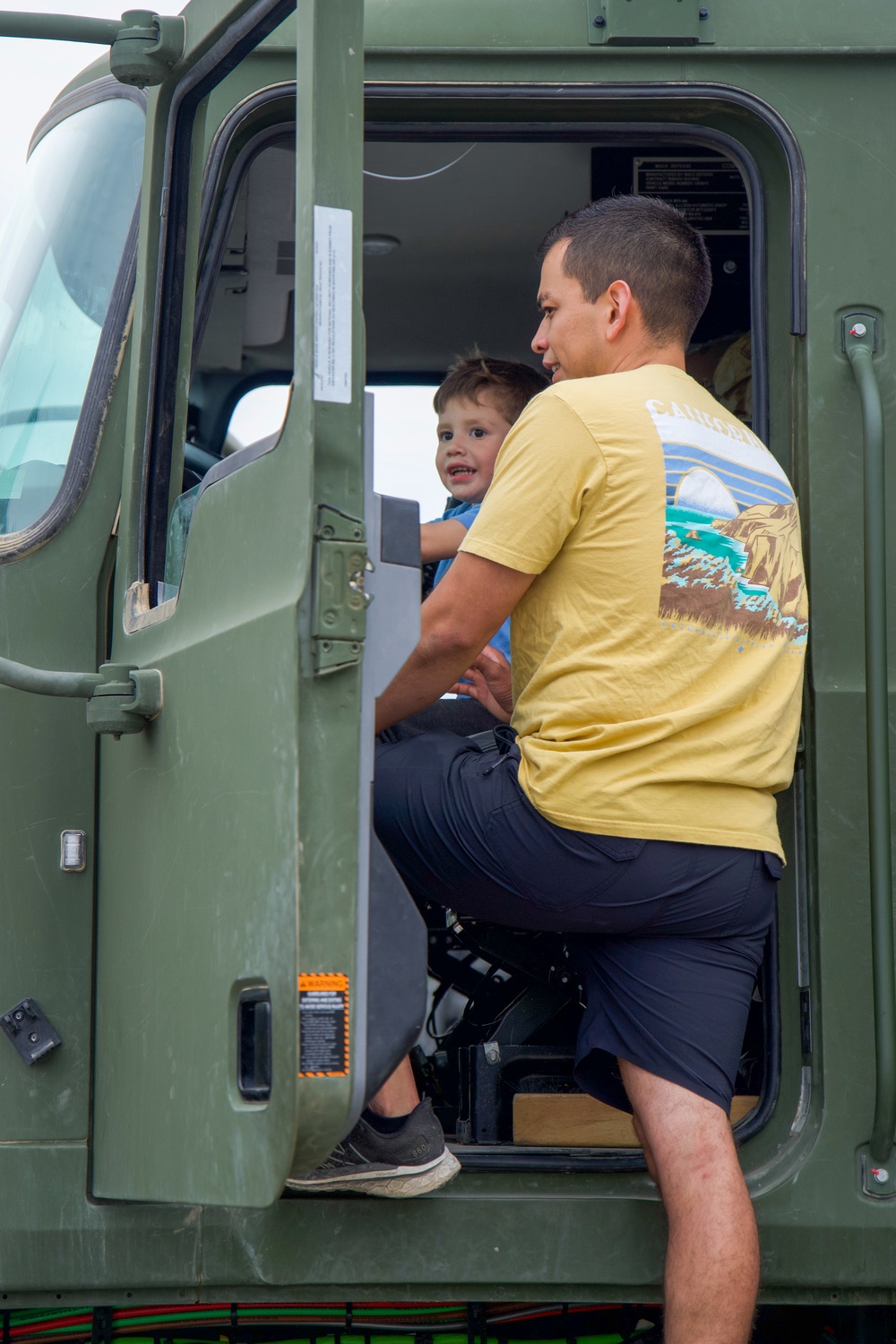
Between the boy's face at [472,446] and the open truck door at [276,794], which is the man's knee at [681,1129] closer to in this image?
the open truck door at [276,794]

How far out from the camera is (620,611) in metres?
2.01

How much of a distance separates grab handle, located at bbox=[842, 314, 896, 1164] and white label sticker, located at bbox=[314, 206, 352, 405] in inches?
38.9

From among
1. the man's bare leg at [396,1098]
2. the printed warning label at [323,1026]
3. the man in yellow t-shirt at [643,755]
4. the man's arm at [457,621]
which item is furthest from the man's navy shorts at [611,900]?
the printed warning label at [323,1026]

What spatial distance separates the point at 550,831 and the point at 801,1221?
81cm

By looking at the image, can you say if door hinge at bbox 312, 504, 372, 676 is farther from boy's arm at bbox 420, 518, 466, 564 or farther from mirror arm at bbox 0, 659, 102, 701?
boy's arm at bbox 420, 518, 466, 564

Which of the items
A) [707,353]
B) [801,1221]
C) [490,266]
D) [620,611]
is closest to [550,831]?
[620,611]

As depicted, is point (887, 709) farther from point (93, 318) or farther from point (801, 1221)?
point (93, 318)

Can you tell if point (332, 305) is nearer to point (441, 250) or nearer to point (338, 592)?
point (338, 592)

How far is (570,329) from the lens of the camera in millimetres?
2326

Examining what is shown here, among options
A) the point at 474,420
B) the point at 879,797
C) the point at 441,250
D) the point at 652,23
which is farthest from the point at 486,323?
the point at 879,797

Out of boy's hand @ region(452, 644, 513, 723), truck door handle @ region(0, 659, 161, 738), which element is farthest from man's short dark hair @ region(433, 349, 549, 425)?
truck door handle @ region(0, 659, 161, 738)

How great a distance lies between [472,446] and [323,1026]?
1.99 m

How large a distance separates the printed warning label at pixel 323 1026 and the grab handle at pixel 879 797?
101cm

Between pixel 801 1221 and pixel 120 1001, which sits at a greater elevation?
pixel 120 1001
